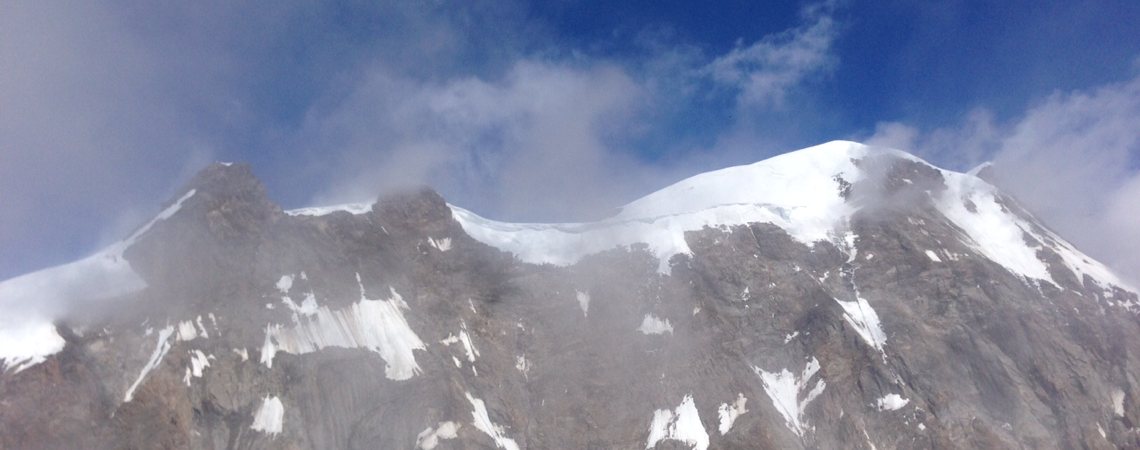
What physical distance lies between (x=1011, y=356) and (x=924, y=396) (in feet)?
37.2

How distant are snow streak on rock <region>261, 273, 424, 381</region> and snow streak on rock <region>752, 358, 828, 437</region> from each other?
33.4 metres

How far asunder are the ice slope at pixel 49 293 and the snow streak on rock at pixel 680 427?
46.2 metres

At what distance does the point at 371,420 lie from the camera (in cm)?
6475

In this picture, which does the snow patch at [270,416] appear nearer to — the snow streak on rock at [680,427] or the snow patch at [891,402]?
the snow streak on rock at [680,427]

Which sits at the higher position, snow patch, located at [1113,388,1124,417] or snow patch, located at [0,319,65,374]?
snow patch, located at [0,319,65,374]

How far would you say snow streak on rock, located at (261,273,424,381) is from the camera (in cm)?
6862

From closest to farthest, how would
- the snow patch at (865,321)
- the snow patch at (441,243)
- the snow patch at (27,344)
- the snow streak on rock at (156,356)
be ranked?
1. the snow patch at (27,344)
2. the snow streak on rock at (156,356)
3. the snow patch at (865,321)
4. the snow patch at (441,243)

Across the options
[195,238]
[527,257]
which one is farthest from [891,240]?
[195,238]

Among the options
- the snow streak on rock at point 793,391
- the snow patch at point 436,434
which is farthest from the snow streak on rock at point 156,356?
the snow streak on rock at point 793,391

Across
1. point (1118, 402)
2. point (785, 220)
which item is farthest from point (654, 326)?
point (1118, 402)

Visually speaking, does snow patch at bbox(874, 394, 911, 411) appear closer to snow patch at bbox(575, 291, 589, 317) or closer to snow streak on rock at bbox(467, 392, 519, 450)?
snow patch at bbox(575, 291, 589, 317)

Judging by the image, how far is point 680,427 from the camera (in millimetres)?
71875

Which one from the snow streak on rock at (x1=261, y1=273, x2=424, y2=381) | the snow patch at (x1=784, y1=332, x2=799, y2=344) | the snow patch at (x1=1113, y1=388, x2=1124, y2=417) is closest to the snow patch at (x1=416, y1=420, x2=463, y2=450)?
the snow streak on rock at (x1=261, y1=273, x2=424, y2=381)

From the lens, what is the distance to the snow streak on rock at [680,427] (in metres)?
70.6
